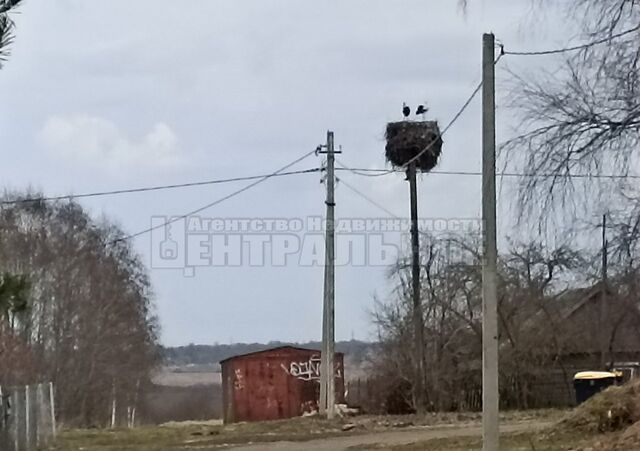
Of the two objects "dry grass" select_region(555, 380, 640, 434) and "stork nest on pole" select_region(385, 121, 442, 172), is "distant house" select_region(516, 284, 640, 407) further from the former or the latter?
"dry grass" select_region(555, 380, 640, 434)

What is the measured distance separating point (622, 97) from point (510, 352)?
74.6 feet

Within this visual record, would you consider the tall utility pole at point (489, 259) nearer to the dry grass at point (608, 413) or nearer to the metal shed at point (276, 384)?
the dry grass at point (608, 413)

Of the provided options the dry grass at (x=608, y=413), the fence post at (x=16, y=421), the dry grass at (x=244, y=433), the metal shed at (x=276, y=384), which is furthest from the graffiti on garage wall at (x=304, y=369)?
the dry grass at (x=608, y=413)

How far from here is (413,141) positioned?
1106 inches

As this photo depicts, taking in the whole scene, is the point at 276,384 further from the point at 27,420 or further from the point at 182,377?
the point at 182,377

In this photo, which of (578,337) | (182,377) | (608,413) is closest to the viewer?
(608,413)

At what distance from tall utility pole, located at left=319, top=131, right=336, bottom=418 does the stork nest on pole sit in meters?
2.82

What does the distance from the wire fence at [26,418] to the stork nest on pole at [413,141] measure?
1055 cm

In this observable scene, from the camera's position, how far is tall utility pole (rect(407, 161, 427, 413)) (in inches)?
1136

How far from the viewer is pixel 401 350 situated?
3198 centimetres


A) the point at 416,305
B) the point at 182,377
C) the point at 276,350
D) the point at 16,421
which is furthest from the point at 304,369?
the point at 182,377

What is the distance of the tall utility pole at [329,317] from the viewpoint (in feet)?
83.1

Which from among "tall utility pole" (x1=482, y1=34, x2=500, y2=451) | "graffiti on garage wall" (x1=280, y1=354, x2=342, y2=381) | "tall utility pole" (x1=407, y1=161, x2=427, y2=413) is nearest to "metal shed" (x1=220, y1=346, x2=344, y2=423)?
"graffiti on garage wall" (x1=280, y1=354, x2=342, y2=381)

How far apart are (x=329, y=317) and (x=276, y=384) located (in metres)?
Answer: 6.34
